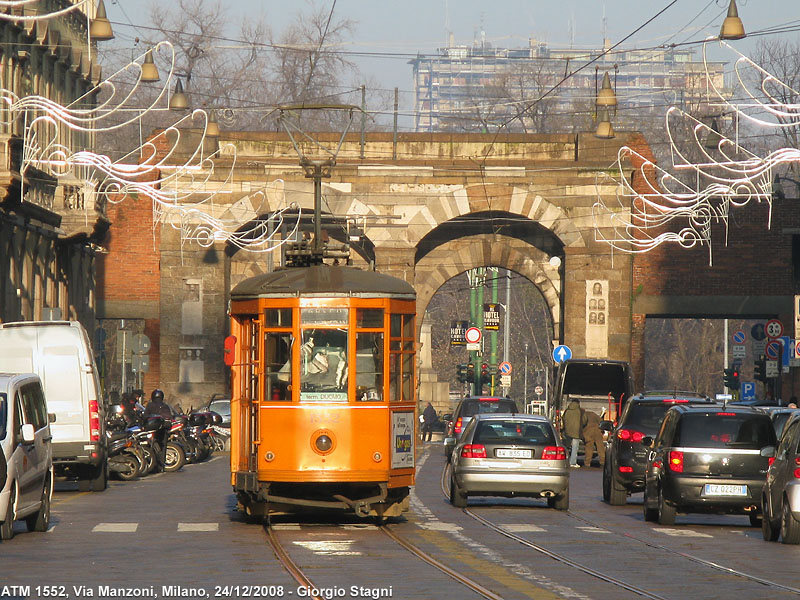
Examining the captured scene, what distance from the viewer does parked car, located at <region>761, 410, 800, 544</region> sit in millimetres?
16688

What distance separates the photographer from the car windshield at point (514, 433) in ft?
71.3

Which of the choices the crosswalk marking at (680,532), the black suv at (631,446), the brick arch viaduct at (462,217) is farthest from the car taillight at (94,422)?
the brick arch viaduct at (462,217)

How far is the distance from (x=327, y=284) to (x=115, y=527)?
11.3 ft

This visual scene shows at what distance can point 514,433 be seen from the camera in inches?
872

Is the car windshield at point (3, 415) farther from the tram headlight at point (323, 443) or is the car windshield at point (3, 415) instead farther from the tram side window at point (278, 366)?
the tram headlight at point (323, 443)

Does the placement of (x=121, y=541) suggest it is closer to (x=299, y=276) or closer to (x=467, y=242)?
(x=299, y=276)

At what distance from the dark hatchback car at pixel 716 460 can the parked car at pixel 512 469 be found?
2251mm

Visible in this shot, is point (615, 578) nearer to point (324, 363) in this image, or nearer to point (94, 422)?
point (324, 363)

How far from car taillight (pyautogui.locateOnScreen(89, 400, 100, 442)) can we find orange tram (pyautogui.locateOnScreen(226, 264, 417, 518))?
6238 mm

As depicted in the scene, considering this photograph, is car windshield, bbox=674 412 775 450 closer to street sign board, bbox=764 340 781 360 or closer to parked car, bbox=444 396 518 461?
parked car, bbox=444 396 518 461

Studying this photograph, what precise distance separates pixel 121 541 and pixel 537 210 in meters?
33.6

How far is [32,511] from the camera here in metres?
16.7

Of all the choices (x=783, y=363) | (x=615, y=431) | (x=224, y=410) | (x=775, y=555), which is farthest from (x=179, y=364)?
(x=775, y=555)

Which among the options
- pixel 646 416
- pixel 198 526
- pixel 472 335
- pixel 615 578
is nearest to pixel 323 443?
pixel 198 526
